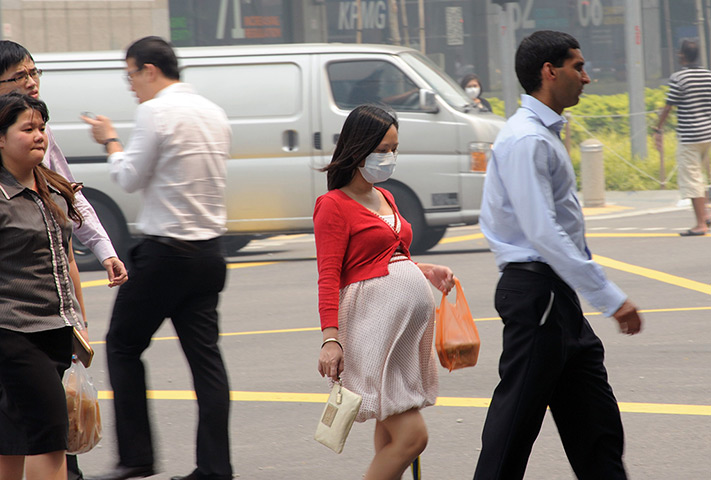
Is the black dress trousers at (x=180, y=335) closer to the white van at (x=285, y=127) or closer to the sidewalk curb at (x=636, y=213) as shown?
the white van at (x=285, y=127)

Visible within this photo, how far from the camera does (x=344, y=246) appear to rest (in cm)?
381

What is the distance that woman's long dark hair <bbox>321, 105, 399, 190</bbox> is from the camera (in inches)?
152

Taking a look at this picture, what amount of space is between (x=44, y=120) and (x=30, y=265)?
0.53 metres

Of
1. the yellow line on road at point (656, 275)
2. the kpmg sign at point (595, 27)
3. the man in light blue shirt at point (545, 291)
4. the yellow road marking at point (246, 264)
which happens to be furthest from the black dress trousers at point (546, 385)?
the kpmg sign at point (595, 27)

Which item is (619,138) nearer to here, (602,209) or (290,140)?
(602,209)

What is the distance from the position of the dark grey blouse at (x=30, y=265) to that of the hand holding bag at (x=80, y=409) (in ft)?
0.88

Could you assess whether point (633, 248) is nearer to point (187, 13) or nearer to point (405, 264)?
point (405, 264)

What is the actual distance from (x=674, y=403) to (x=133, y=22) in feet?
57.2

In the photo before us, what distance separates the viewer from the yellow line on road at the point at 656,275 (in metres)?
9.17

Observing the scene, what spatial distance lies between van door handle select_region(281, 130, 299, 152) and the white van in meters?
0.01

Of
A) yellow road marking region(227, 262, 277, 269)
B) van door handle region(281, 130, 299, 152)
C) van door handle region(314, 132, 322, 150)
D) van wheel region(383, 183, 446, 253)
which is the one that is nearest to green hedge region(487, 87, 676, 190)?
van wheel region(383, 183, 446, 253)

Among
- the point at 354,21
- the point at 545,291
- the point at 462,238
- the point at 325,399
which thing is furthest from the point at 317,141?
the point at 354,21

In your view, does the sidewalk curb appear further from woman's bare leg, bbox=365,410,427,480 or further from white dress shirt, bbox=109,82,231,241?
woman's bare leg, bbox=365,410,427,480

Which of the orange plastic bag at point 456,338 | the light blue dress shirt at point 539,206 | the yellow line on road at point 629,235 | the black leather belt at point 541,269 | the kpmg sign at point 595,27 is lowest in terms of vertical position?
the yellow line on road at point 629,235
